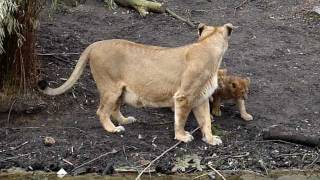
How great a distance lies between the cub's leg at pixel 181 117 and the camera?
690 centimetres

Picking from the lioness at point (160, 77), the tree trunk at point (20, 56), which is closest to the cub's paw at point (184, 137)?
the lioness at point (160, 77)

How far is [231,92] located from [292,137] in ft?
2.76

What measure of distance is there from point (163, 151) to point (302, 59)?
11.1ft

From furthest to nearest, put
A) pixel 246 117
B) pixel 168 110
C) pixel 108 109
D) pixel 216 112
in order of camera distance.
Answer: pixel 168 110 → pixel 216 112 → pixel 246 117 → pixel 108 109

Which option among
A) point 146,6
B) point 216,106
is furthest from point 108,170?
point 146,6

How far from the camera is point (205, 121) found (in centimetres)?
710

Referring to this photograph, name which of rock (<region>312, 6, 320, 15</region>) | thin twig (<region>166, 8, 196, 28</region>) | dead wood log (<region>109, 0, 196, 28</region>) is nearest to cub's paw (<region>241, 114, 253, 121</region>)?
thin twig (<region>166, 8, 196, 28</region>)

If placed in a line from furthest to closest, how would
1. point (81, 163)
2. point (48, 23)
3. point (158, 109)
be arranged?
point (48, 23) → point (158, 109) → point (81, 163)

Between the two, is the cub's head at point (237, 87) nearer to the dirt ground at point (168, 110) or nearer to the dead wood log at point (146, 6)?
the dirt ground at point (168, 110)

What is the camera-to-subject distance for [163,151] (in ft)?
Answer: 22.3

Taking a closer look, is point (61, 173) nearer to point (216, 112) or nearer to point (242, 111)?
point (216, 112)

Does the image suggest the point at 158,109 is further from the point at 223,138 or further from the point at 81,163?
the point at 81,163

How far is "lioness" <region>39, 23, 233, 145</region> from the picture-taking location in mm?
6902

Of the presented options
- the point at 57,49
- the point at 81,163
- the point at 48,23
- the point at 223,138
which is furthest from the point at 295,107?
the point at 48,23
